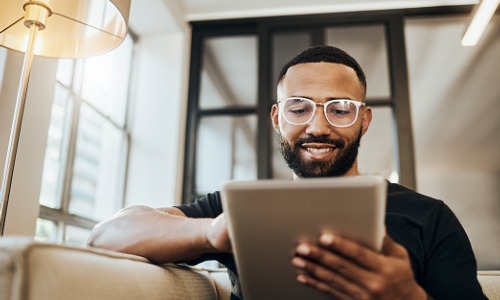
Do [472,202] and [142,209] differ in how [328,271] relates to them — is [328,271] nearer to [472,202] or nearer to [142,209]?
[142,209]

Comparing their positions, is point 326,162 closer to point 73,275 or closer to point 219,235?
point 219,235

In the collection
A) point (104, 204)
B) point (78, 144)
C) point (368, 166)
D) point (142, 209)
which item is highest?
point (368, 166)

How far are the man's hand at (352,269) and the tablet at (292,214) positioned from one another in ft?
0.05

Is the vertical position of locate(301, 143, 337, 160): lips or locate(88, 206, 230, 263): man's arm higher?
locate(301, 143, 337, 160): lips

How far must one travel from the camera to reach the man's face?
1.32m

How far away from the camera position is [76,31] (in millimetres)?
1548

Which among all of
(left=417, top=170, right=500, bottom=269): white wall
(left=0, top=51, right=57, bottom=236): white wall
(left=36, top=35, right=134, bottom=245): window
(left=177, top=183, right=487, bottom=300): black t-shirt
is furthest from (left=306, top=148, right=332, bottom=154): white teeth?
(left=417, top=170, right=500, bottom=269): white wall

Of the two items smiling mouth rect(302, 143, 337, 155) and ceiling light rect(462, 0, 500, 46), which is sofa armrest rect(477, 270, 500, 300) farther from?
ceiling light rect(462, 0, 500, 46)

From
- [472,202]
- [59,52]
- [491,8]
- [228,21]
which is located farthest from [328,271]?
[472,202]

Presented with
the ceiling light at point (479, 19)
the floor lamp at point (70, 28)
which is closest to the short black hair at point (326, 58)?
the floor lamp at point (70, 28)

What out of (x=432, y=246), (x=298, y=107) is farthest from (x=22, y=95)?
(x=432, y=246)

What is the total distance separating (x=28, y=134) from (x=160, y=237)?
3.99 ft

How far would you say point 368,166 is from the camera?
624cm

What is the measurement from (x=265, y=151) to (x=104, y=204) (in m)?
1.14
